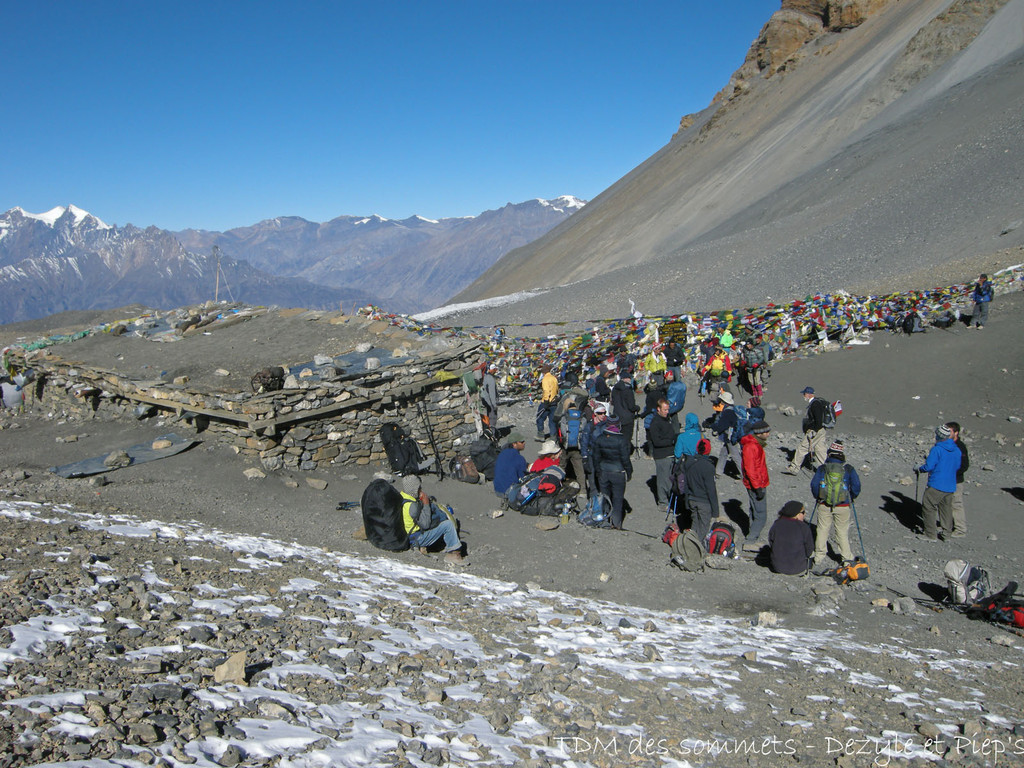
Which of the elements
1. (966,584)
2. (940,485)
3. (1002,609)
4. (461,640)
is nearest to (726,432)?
(940,485)

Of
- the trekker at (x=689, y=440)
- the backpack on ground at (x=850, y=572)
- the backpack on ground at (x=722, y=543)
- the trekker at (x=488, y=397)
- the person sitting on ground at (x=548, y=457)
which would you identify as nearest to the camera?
the backpack on ground at (x=850, y=572)

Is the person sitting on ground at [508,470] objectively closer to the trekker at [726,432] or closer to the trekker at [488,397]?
the trekker at [488,397]

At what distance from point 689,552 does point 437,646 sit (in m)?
3.75

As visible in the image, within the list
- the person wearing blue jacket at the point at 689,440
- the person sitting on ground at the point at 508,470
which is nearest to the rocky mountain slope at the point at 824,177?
the person wearing blue jacket at the point at 689,440

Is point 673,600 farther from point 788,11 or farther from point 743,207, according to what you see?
point 788,11

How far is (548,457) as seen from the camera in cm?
1002

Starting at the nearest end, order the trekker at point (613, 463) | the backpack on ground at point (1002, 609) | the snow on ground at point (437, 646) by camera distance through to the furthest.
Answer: the snow on ground at point (437, 646), the backpack on ground at point (1002, 609), the trekker at point (613, 463)

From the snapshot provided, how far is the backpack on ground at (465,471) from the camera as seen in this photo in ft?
35.7

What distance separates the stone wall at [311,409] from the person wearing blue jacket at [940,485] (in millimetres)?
6851

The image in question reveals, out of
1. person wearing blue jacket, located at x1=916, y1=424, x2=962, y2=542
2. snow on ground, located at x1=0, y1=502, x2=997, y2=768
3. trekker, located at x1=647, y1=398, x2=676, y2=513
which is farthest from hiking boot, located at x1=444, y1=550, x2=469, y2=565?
person wearing blue jacket, located at x1=916, y1=424, x2=962, y2=542

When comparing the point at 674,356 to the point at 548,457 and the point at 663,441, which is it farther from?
the point at 548,457

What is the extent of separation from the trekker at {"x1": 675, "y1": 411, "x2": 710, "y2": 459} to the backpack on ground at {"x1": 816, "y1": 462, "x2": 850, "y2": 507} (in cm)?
168

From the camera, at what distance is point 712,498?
8.27 metres

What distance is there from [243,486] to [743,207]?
4629cm
